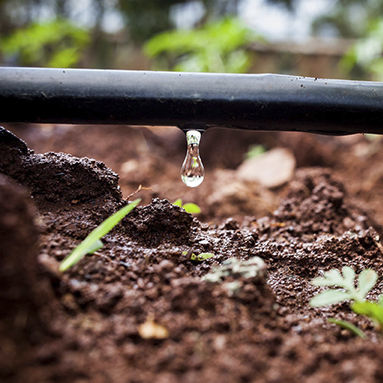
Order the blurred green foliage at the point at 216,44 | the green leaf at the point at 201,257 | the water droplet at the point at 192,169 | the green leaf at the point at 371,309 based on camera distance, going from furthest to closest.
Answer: the blurred green foliage at the point at 216,44 → the water droplet at the point at 192,169 → the green leaf at the point at 201,257 → the green leaf at the point at 371,309

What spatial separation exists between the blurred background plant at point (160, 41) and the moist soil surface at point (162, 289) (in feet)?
11.9

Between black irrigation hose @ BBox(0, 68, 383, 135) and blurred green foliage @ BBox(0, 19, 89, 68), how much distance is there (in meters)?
4.42

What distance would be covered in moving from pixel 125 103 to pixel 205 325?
537 millimetres

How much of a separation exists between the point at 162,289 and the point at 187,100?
0.45m

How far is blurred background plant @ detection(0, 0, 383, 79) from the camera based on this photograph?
4.53 meters

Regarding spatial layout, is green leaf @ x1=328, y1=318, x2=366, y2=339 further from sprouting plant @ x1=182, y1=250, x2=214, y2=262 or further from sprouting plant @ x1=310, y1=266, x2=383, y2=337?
sprouting plant @ x1=182, y1=250, x2=214, y2=262

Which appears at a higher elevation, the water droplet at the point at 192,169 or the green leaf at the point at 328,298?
the water droplet at the point at 192,169

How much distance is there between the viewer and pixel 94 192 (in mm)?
982

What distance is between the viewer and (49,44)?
18.5 feet

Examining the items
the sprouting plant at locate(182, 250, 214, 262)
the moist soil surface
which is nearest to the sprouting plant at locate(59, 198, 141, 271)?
the moist soil surface

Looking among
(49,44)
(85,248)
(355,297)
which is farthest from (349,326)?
(49,44)

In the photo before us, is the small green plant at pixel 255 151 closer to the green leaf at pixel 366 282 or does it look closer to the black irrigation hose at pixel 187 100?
the black irrigation hose at pixel 187 100

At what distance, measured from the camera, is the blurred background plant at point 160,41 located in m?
4.53

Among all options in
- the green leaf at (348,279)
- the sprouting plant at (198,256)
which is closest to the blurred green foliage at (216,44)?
the sprouting plant at (198,256)
